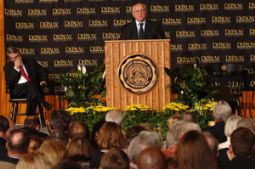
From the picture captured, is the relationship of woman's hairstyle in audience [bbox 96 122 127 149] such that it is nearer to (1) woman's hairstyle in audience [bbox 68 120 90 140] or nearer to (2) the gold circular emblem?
Answer: (1) woman's hairstyle in audience [bbox 68 120 90 140]

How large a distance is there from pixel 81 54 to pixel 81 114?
3682 mm

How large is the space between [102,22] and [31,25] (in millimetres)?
1424

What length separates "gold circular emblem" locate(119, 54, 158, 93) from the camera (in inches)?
408

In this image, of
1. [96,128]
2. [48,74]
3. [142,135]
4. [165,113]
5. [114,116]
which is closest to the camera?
[142,135]

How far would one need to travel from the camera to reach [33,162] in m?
4.27

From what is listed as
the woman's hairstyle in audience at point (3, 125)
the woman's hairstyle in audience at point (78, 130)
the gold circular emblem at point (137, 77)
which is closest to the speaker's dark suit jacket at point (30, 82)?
the gold circular emblem at point (137, 77)

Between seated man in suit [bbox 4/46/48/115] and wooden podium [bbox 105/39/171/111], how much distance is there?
2436 millimetres

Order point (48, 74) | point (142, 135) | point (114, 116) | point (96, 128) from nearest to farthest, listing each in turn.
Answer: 1. point (142, 135)
2. point (96, 128)
3. point (114, 116)
4. point (48, 74)

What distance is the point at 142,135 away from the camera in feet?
17.1

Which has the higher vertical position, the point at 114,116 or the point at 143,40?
the point at 143,40

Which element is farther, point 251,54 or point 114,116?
point 251,54

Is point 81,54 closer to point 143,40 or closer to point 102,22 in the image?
point 102,22

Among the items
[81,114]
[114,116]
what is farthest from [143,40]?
[114,116]

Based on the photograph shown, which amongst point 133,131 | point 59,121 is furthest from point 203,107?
point 133,131
